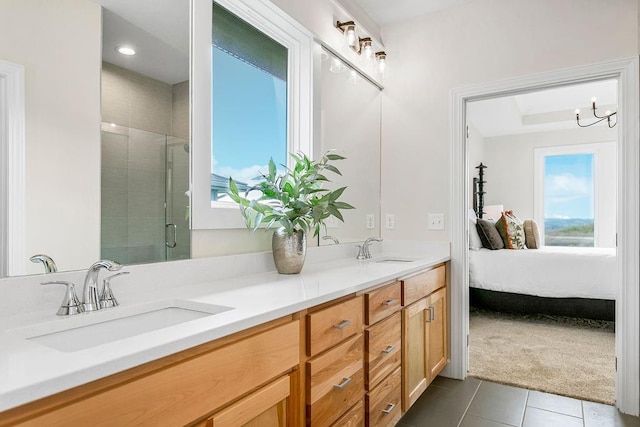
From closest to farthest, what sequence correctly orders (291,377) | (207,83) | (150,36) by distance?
1. (291,377)
2. (150,36)
3. (207,83)

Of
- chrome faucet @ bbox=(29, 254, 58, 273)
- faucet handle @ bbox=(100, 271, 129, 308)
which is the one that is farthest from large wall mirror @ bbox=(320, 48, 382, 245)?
chrome faucet @ bbox=(29, 254, 58, 273)

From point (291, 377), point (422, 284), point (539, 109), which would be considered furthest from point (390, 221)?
point (539, 109)

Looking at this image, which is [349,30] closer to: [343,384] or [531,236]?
[343,384]

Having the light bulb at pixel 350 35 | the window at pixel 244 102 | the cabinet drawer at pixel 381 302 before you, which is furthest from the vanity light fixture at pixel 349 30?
the cabinet drawer at pixel 381 302

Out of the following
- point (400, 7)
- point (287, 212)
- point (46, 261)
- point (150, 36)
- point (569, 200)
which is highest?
point (400, 7)

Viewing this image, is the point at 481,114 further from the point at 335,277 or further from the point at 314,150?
the point at 335,277

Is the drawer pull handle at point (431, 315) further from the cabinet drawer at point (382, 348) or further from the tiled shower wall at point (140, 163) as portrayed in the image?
the tiled shower wall at point (140, 163)

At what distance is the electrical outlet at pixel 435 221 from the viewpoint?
2.75m

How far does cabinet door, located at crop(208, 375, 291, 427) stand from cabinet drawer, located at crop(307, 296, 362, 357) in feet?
0.52

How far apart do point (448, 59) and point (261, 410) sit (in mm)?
2516

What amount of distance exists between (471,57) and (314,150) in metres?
1.29

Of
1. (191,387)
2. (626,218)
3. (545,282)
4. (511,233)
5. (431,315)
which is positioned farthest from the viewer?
(511,233)

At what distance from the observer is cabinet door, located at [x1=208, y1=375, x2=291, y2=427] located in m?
0.96

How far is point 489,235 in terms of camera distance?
4.42 m
